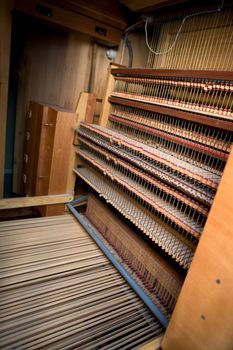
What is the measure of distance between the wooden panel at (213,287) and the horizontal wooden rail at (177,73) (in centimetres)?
65

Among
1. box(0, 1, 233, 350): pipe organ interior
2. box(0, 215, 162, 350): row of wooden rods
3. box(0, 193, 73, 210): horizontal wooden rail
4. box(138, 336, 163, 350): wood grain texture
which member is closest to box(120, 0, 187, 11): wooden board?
box(0, 1, 233, 350): pipe organ interior

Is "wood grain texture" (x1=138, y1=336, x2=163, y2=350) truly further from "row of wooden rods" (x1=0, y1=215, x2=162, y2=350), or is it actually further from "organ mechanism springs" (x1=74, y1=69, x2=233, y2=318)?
"organ mechanism springs" (x1=74, y1=69, x2=233, y2=318)

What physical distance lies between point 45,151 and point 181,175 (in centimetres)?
156

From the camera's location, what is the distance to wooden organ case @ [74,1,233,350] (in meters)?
1.03

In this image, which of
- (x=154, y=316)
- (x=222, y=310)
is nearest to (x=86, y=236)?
(x=154, y=316)

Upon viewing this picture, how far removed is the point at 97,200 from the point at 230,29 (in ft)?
5.94

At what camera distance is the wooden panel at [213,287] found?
3.12 ft

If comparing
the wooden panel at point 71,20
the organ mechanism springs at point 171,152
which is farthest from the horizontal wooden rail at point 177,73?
the wooden panel at point 71,20

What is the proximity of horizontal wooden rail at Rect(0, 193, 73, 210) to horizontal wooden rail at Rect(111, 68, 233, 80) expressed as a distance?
1340mm

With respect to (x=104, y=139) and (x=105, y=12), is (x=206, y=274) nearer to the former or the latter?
(x=104, y=139)

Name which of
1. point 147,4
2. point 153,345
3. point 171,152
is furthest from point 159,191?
point 147,4

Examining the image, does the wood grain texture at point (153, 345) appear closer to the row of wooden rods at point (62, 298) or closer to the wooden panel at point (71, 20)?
the row of wooden rods at point (62, 298)

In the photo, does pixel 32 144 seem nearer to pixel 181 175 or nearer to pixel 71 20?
pixel 71 20

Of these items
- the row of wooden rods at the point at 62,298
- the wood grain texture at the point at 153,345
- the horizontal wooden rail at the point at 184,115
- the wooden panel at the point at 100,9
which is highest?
the wooden panel at the point at 100,9
